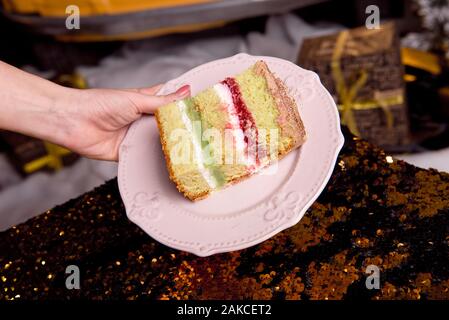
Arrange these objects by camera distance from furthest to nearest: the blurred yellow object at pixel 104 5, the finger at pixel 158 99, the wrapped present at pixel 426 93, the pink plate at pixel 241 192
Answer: the blurred yellow object at pixel 104 5 → the wrapped present at pixel 426 93 → the finger at pixel 158 99 → the pink plate at pixel 241 192

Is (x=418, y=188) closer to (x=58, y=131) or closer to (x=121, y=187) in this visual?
(x=121, y=187)

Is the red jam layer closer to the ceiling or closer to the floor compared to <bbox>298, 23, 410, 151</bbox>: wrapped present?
closer to the ceiling

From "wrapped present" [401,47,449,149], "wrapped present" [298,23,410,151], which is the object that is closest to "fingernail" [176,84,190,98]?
"wrapped present" [298,23,410,151]

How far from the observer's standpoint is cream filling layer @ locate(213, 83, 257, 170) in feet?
3.54

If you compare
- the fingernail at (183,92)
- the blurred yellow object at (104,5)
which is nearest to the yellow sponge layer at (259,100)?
the fingernail at (183,92)

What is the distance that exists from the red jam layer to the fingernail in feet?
0.32

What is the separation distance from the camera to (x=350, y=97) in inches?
66.8

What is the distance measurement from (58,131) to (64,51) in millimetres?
1332

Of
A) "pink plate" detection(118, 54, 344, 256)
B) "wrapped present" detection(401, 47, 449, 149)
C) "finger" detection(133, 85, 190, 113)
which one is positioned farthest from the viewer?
"wrapped present" detection(401, 47, 449, 149)

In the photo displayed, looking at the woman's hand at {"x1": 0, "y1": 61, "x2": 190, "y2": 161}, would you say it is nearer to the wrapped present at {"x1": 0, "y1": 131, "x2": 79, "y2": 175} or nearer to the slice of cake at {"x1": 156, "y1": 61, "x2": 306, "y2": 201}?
the slice of cake at {"x1": 156, "y1": 61, "x2": 306, "y2": 201}

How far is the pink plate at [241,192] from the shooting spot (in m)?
0.95

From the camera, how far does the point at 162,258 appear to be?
109cm

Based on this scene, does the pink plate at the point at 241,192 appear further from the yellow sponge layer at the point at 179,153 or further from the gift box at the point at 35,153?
the gift box at the point at 35,153

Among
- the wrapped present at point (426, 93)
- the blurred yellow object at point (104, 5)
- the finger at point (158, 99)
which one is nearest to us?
the finger at point (158, 99)
